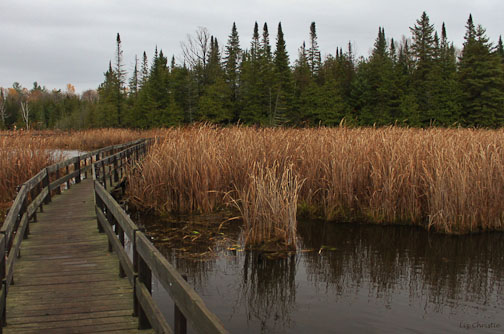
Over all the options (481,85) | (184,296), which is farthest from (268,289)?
(481,85)

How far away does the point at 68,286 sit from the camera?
5.12 metres

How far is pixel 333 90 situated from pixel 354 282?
49978 millimetres

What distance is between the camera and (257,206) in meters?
7.53

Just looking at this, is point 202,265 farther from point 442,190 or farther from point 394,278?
point 442,190

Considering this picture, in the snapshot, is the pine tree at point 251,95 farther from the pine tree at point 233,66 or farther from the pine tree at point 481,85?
the pine tree at point 481,85

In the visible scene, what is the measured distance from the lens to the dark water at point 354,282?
5441 millimetres

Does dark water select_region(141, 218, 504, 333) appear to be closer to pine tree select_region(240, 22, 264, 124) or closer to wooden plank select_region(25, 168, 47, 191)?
wooden plank select_region(25, 168, 47, 191)

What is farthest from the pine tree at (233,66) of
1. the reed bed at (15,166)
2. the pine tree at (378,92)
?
the reed bed at (15,166)

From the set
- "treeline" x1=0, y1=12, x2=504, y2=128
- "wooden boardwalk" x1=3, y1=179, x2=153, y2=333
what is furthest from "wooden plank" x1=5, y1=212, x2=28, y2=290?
"treeline" x1=0, y1=12, x2=504, y2=128

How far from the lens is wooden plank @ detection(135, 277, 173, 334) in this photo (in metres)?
3.32

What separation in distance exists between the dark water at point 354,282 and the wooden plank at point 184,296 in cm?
239

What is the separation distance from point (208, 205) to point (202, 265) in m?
2.94

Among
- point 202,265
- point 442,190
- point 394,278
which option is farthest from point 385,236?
point 202,265

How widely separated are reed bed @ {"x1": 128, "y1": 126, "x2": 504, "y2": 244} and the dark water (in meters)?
0.56
